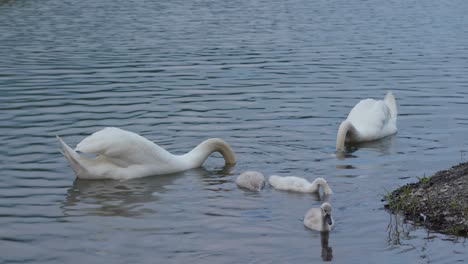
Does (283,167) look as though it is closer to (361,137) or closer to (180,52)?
(361,137)

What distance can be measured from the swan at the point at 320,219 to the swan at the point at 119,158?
3.50 m

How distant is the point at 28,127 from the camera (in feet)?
54.4

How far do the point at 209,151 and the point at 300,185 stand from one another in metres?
2.40

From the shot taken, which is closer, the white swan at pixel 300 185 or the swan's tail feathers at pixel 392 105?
the white swan at pixel 300 185

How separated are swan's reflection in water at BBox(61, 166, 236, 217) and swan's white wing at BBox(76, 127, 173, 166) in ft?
1.01

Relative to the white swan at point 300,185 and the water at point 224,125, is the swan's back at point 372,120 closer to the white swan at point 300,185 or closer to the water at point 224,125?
the water at point 224,125

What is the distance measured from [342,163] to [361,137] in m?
1.79

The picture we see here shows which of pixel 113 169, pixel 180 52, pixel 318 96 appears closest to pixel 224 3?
pixel 180 52

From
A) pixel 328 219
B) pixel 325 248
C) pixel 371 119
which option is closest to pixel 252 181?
pixel 328 219

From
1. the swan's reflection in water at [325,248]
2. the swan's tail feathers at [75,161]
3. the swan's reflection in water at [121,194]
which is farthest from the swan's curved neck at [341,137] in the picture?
the swan's reflection in water at [325,248]

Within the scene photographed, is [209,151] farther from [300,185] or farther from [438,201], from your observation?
[438,201]

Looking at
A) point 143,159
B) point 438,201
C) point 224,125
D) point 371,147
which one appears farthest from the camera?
point 224,125

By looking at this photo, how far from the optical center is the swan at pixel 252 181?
1241cm

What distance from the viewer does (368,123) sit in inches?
650
